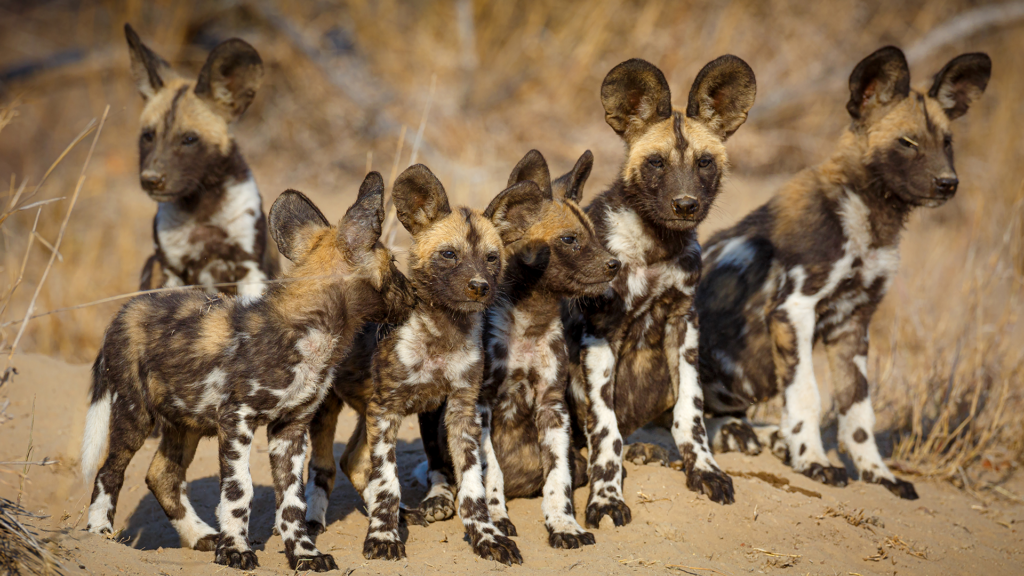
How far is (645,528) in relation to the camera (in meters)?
4.14

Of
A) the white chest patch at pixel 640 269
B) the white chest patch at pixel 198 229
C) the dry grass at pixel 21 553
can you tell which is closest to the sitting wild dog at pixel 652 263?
the white chest patch at pixel 640 269

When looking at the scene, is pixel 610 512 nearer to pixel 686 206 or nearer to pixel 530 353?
pixel 530 353


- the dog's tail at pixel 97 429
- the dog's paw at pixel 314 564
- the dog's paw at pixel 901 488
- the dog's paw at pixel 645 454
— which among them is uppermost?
the dog's tail at pixel 97 429

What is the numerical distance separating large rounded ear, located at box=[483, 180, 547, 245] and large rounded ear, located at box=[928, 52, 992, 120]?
277 cm

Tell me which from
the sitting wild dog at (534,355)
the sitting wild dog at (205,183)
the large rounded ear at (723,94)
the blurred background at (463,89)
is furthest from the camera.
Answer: the blurred background at (463,89)

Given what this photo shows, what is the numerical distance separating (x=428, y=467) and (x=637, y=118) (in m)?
2.10

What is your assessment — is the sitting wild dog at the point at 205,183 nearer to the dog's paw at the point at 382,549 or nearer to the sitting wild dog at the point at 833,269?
the dog's paw at the point at 382,549

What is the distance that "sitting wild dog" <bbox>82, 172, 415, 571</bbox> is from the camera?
11.7 ft

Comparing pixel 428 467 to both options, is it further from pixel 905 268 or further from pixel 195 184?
pixel 905 268

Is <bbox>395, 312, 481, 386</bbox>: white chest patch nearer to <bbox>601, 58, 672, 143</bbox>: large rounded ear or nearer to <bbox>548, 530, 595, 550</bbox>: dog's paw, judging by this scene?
<bbox>548, 530, 595, 550</bbox>: dog's paw

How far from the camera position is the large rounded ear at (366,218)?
366 centimetres

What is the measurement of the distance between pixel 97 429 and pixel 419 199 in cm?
172

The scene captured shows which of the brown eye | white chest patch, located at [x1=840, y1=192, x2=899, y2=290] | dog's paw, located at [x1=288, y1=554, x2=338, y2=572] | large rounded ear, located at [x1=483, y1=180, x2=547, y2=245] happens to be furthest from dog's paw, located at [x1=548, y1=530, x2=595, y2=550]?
the brown eye

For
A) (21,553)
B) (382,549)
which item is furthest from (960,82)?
(21,553)
